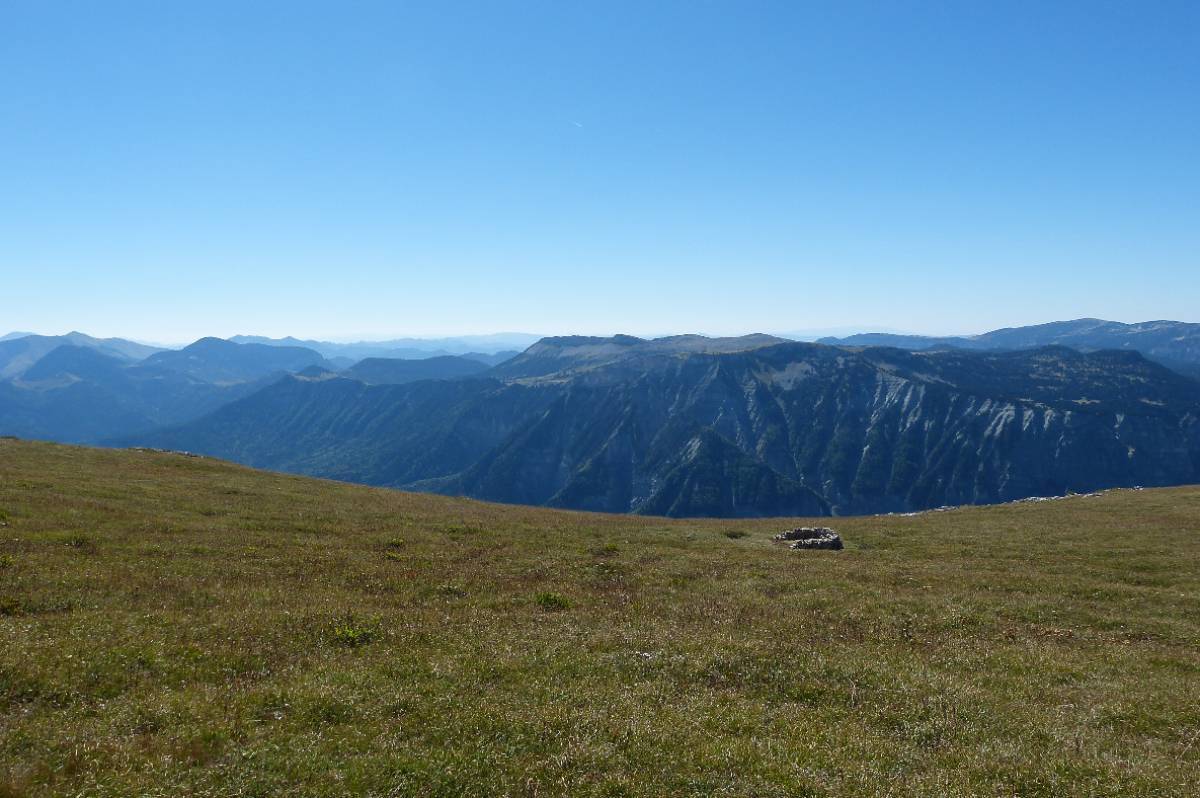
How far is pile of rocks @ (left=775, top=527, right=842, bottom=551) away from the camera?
41.6m

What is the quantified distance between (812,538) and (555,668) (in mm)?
31388

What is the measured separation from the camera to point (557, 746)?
1243cm

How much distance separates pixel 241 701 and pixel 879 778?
12.6 metres

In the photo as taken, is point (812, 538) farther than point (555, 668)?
Yes

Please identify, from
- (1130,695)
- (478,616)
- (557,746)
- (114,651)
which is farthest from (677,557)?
(114,651)

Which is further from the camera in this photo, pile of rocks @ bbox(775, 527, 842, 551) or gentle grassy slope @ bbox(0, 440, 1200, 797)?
pile of rocks @ bbox(775, 527, 842, 551)

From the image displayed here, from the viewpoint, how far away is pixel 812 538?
43719 millimetres

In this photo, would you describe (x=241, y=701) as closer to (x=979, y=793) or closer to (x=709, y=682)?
(x=709, y=682)

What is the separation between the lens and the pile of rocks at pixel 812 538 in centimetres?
4156

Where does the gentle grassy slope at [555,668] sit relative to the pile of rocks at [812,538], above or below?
above

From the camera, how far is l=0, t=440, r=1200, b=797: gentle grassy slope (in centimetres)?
1142

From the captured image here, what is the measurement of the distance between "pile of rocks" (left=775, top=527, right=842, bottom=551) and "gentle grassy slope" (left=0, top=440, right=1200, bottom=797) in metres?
8.56

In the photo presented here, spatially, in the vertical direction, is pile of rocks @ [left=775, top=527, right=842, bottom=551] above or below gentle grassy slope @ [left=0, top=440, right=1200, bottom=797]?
below

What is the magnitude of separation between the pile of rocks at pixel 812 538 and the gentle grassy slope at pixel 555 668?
856 centimetres
